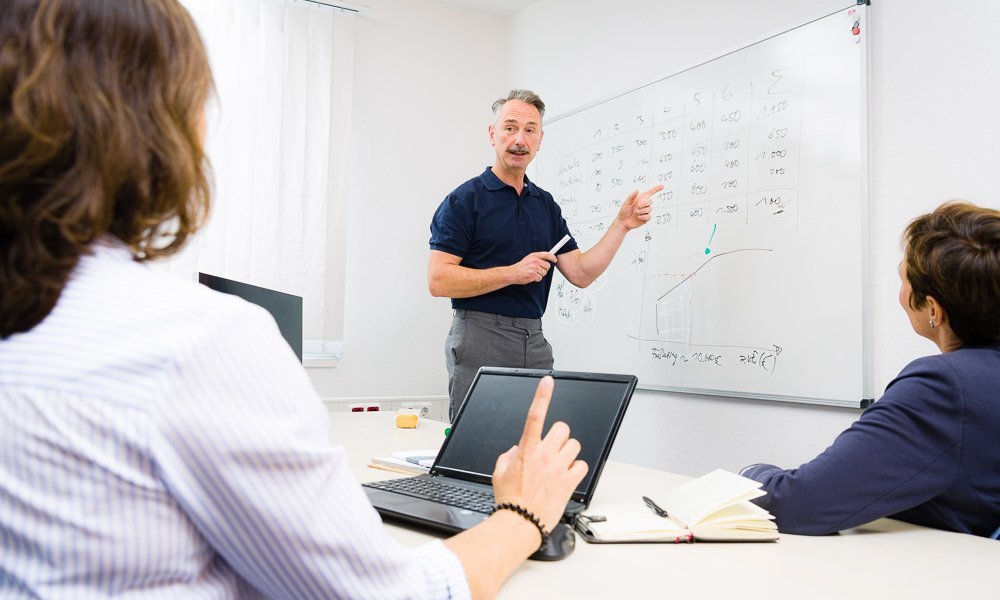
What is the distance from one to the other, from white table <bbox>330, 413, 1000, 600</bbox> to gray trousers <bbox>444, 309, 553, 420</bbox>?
4.79 ft

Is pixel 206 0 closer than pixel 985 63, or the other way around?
pixel 985 63

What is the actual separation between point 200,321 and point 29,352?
114mm

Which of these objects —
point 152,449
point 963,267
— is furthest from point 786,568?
point 152,449

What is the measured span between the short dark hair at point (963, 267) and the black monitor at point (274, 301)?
1.33 m

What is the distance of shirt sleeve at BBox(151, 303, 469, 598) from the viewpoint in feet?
1.61

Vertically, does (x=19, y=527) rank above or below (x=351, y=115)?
below

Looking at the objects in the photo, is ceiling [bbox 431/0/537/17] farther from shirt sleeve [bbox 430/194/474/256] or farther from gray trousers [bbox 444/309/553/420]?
gray trousers [bbox 444/309/553/420]

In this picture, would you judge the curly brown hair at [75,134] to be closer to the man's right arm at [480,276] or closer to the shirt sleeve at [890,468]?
the shirt sleeve at [890,468]

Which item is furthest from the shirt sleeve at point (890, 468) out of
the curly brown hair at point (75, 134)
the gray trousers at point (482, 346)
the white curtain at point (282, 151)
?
the white curtain at point (282, 151)

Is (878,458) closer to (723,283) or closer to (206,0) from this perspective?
(723,283)

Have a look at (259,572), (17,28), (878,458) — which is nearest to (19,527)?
(259,572)

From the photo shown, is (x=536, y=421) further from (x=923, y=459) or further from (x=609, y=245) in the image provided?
(x=609, y=245)

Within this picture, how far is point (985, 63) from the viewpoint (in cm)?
194

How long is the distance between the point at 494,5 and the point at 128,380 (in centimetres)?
375
